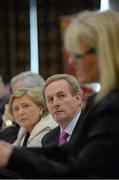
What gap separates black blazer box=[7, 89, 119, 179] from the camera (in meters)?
1.45

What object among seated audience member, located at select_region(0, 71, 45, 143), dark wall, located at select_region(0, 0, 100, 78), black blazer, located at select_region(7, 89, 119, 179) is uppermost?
dark wall, located at select_region(0, 0, 100, 78)

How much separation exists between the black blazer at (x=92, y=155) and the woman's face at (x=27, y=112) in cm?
195

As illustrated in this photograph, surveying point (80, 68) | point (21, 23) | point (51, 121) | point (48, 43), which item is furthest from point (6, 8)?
point (80, 68)

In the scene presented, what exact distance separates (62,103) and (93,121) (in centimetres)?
157

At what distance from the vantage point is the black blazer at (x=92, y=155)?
1.45 metres

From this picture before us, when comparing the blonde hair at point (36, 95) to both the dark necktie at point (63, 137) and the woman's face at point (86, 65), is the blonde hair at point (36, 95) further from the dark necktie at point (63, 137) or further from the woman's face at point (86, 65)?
the woman's face at point (86, 65)

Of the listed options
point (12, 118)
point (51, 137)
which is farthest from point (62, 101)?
point (12, 118)

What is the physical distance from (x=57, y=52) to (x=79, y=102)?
467 cm

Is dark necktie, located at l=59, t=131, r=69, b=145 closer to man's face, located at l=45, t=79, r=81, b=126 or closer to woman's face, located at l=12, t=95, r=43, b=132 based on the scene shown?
man's face, located at l=45, t=79, r=81, b=126

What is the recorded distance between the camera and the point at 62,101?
10.3ft

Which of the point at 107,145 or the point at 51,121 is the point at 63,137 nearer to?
the point at 51,121

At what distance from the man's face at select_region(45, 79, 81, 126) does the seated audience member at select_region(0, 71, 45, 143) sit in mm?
683

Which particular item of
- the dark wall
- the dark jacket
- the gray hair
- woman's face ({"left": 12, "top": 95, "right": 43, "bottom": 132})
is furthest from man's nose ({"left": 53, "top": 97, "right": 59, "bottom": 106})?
the dark wall

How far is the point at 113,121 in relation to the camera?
1.48 m
